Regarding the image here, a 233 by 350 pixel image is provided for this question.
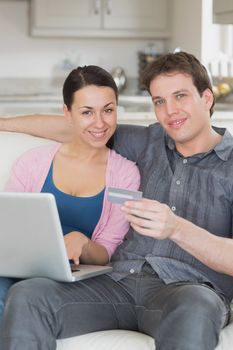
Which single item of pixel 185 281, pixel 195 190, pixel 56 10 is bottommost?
pixel 185 281

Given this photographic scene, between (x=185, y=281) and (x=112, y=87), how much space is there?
684mm

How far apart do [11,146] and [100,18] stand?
3702 millimetres

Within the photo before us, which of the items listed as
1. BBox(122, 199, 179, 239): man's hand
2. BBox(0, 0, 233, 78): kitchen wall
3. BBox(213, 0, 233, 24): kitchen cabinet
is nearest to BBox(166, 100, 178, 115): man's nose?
BBox(122, 199, 179, 239): man's hand

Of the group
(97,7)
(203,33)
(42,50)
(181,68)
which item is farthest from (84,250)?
(42,50)

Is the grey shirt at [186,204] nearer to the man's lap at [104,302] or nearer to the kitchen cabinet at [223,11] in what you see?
the man's lap at [104,302]

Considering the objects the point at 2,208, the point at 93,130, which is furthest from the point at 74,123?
the point at 2,208

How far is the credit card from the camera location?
1.89m

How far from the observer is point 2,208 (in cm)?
209

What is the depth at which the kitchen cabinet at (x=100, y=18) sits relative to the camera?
6.20 metres

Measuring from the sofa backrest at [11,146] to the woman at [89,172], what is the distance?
0.13 meters

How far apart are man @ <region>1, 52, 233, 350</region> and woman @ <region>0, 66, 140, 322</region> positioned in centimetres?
8

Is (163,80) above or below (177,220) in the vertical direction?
above

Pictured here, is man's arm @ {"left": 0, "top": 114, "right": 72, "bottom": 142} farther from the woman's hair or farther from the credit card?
the credit card

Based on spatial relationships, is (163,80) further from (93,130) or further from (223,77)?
(223,77)
